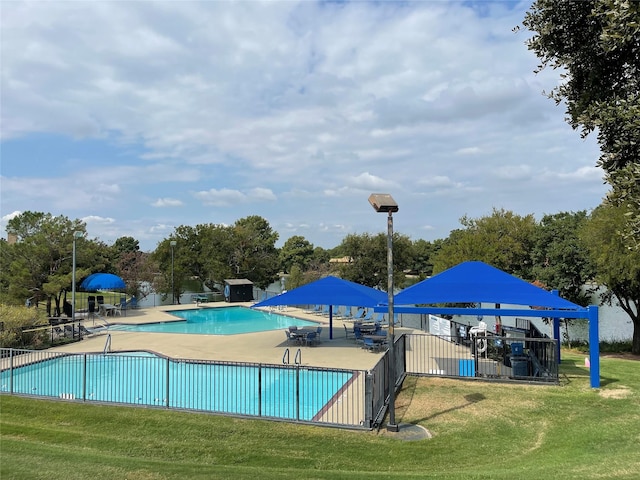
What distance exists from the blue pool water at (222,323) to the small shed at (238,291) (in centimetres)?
230

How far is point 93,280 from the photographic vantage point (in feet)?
82.0

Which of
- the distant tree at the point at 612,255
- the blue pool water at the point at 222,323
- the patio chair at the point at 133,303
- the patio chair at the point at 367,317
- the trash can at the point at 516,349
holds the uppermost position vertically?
the distant tree at the point at 612,255

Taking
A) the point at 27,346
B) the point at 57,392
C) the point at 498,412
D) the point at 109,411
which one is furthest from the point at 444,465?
the point at 27,346

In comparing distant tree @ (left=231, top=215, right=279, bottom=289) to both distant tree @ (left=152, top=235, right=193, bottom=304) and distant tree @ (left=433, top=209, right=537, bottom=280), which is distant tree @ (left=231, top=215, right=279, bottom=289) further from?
distant tree @ (left=433, top=209, right=537, bottom=280)

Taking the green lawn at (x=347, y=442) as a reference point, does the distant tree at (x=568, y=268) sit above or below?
above

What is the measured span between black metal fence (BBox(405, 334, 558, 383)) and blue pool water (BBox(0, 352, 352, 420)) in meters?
2.63

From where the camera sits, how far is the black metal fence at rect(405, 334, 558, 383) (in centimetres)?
1088

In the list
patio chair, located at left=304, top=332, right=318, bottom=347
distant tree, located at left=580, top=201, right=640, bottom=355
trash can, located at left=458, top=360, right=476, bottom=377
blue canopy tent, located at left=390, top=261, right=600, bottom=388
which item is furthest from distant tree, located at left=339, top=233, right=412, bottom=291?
trash can, located at left=458, top=360, right=476, bottom=377

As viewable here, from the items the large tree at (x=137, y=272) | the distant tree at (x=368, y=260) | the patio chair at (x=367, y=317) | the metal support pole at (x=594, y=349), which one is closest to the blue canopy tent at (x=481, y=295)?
the metal support pole at (x=594, y=349)

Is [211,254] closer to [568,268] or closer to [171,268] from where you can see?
[171,268]

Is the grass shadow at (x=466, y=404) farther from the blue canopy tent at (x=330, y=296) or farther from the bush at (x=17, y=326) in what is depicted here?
the bush at (x=17, y=326)

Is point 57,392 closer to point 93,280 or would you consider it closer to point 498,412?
point 498,412

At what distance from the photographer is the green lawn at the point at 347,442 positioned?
18.9 ft

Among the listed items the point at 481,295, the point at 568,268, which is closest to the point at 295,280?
the point at 568,268
